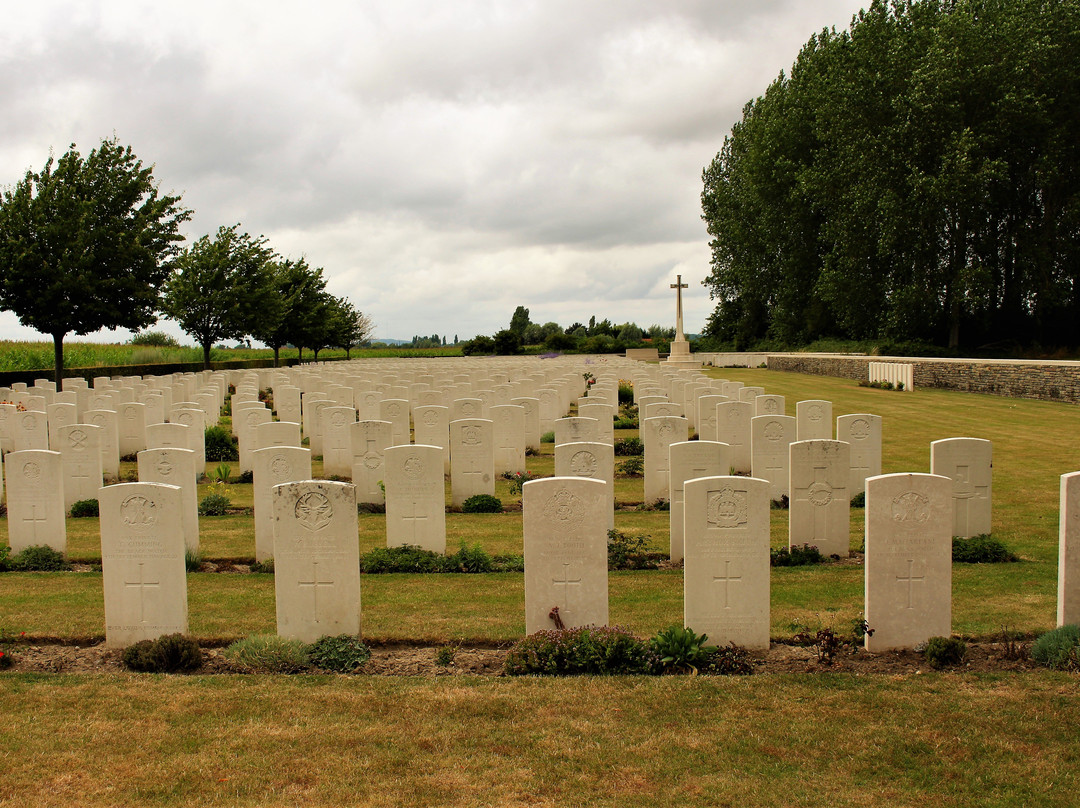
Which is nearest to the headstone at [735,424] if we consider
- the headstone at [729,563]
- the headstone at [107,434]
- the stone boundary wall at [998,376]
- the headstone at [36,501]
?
the headstone at [729,563]

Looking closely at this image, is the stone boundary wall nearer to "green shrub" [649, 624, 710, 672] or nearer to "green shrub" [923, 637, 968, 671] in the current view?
"green shrub" [923, 637, 968, 671]

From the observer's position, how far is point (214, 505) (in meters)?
11.0

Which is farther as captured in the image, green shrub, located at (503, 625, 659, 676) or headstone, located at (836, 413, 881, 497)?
headstone, located at (836, 413, 881, 497)

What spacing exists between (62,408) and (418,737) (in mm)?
12409

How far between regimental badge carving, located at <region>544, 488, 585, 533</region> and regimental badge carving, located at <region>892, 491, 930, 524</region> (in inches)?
90.8

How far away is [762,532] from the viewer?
573cm

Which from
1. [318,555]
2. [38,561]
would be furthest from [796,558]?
[38,561]

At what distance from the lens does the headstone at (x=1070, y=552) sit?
5.62 metres

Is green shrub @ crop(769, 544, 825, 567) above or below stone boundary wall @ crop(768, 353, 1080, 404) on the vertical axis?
below

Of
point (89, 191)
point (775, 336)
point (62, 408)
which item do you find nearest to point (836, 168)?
point (775, 336)

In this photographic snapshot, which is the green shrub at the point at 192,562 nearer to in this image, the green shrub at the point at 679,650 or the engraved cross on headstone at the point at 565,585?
the engraved cross on headstone at the point at 565,585

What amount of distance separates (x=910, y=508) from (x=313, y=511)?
450 cm

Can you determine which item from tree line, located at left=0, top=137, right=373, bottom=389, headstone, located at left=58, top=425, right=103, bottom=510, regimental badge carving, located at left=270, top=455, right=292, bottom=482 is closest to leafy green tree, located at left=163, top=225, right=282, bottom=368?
tree line, located at left=0, top=137, right=373, bottom=389

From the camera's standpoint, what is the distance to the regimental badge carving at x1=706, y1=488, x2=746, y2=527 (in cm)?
574
